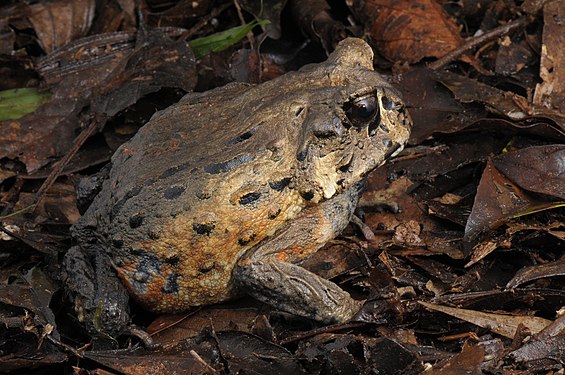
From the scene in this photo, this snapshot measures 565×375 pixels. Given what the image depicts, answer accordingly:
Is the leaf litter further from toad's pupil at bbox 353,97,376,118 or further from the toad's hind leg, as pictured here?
toad's pupil at bbox 353,97,376,118

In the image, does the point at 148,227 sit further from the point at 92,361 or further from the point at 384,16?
the point at 384,16

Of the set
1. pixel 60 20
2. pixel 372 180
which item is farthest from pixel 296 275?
pixel 60 20

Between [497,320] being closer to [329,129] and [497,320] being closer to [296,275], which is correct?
[296,275]

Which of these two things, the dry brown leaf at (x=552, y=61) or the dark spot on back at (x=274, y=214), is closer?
the dark spot on back at (x=274, y=214)

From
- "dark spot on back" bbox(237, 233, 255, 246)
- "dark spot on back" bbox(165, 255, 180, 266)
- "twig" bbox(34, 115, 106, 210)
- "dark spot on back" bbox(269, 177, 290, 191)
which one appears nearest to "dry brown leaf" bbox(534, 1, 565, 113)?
"dark spot on back" bbox(269, 177, 290, 191)

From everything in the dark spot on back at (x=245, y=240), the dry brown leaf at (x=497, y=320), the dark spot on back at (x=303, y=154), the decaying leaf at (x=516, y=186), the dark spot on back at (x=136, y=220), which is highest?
the dark spot on back at (x=303, y=154)

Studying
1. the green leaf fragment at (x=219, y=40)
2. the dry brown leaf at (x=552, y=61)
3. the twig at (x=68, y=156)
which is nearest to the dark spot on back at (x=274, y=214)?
the twig at (x=68, y=156)

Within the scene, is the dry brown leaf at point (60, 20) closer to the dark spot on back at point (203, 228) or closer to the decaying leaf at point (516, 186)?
the dark spot on back at point (203, 228)
